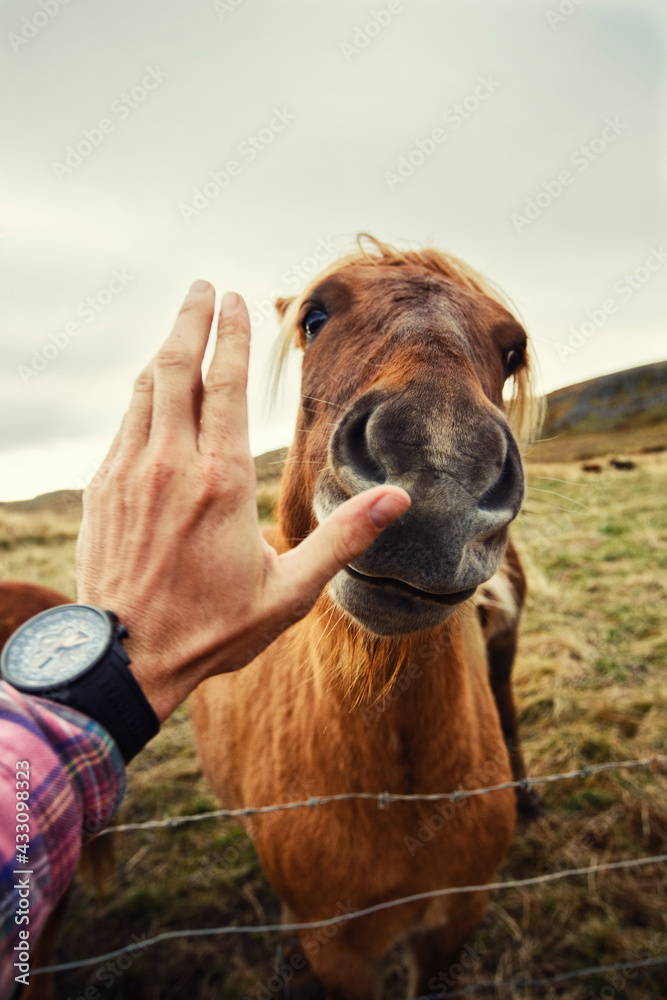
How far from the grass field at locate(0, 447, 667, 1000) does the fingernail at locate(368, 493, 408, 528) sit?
1.13 meters

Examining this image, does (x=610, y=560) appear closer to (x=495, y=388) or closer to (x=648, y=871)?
(x=648, y=871)

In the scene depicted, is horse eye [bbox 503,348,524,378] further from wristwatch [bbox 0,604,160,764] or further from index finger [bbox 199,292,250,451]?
wristwatch [bbox 0,604,160,764]

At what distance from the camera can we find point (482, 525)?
1218 millimetres

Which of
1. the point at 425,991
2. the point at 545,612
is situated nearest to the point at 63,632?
the point at 425,991

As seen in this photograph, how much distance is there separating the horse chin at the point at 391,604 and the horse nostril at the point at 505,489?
0.75ft

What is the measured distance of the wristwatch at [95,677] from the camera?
0.90 m

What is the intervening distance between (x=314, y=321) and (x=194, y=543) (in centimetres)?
153

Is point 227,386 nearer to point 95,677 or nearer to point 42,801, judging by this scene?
point 95,677

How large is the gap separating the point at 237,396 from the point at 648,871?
420cm

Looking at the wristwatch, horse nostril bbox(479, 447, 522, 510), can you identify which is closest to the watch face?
the wristwatch

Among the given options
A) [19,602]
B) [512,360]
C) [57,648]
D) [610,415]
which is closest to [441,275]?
[512,360]

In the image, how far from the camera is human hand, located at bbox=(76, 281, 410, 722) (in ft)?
3.14

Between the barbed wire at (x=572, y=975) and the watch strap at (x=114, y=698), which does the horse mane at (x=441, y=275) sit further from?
the barbed wire at (x=572, y=975)

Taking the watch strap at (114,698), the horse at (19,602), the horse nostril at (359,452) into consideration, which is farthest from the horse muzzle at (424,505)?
the horse at (19,602)
